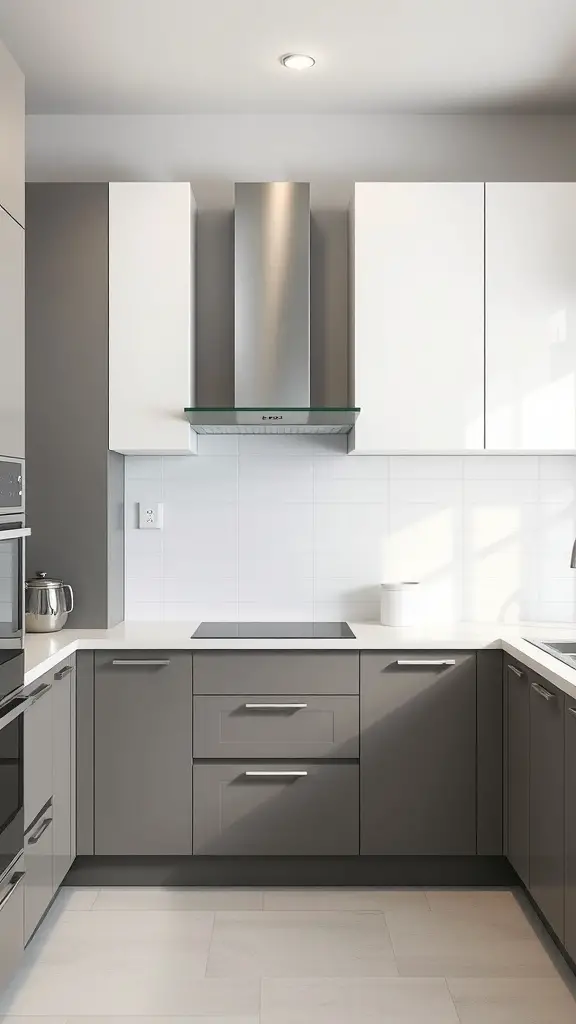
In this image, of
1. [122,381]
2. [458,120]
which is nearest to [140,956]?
[122,381]

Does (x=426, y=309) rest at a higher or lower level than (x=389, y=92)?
lower

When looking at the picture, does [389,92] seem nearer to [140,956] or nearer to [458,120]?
[458,120]

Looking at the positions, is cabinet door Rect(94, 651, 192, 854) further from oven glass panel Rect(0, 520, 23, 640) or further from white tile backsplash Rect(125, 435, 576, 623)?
oven glass panel Rect(0, 520, 23, 640)

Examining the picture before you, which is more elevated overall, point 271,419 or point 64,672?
point 271,419

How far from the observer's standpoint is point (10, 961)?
2.22 metres

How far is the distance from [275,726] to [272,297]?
5.09ft

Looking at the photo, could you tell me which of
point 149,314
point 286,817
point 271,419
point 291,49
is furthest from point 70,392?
point 286,817

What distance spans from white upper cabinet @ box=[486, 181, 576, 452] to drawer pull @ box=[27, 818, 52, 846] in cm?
199

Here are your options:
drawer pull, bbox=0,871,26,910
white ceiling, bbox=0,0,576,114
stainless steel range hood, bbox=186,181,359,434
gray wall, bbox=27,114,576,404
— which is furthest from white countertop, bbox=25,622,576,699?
white ceiling, bbox=0,0,576,114

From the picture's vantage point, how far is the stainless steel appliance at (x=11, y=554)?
2.11 metres

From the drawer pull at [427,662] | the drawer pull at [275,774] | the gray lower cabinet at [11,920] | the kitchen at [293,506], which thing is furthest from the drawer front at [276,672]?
the gray lower cabinet at [11,920]

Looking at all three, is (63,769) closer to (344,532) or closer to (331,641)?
(331,641)

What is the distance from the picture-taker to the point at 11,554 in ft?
7.15

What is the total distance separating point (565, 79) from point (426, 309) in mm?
981
